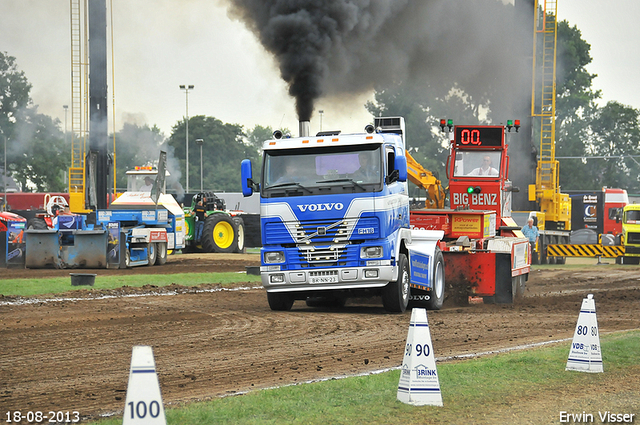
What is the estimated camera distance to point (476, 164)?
2139 cm

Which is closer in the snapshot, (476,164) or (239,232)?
(476,164)

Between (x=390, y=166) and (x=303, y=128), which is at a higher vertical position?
(x=303, y=128)

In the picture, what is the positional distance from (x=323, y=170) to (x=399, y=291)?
254 cm

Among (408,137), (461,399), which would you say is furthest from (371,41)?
(408,137)

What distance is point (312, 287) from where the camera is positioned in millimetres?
14289

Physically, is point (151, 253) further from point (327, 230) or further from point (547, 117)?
point (547, 117)

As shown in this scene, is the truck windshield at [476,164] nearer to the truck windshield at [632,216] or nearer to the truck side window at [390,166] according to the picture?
the truck side window at [390,166]

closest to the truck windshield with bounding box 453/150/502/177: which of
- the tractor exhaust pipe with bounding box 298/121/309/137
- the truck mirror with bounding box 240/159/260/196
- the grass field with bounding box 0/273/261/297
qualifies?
the tractor exhaust pipe with bounding box 298/121/309/137

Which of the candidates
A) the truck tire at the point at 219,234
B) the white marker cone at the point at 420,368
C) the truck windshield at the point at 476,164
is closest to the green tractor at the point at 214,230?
the truck tire at the point at 219,234

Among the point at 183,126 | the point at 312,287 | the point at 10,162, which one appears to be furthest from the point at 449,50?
the point at 183,126

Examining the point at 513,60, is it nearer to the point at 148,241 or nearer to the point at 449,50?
the point at 449,50

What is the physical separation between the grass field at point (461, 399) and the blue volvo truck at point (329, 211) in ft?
15.2

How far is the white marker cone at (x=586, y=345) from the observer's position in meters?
8.86

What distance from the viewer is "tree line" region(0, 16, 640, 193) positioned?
61344 mm
